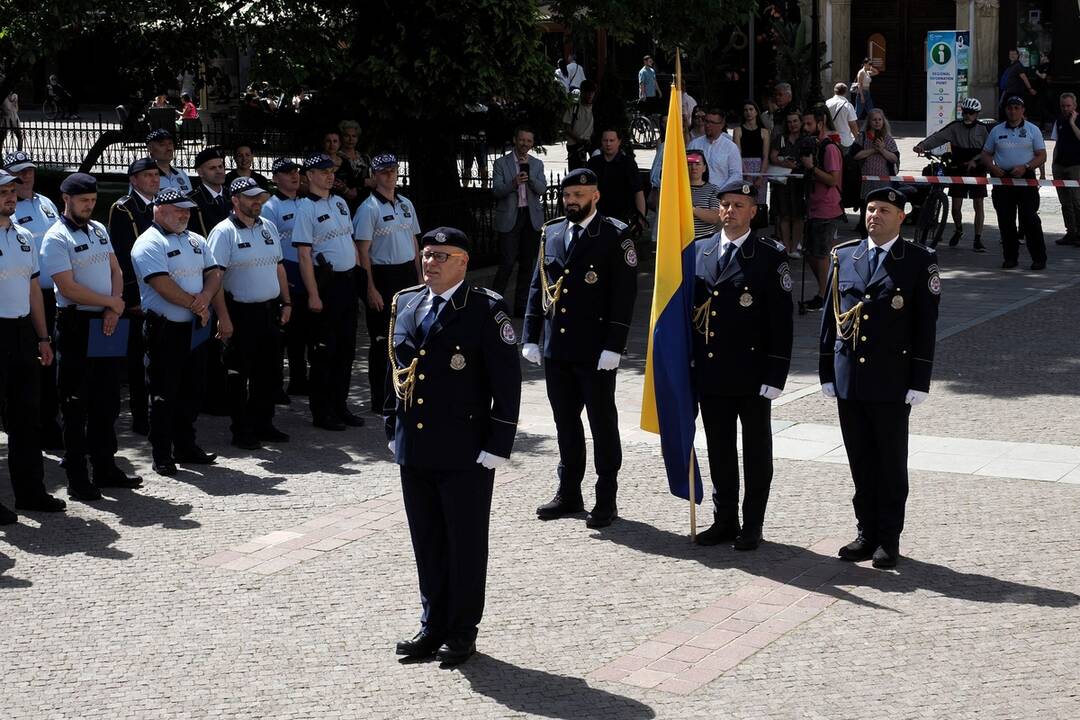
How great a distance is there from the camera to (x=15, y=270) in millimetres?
9078

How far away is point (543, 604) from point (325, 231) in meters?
4.75

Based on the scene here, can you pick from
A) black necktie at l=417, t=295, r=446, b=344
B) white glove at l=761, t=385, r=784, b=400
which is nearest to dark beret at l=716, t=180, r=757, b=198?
white glove at l=761, t=385, r=784, b=400

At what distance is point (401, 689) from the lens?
643 cm

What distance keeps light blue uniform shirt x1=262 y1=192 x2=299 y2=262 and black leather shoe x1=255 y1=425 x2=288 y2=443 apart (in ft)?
4.42

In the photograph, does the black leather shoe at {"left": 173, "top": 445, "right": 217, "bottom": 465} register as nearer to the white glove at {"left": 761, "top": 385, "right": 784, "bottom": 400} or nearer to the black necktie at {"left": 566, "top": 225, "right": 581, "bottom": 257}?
the black necktie at {"left": 566, "top": 225, "right": 581, "bottom": 257}

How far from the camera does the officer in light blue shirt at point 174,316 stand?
9977mm

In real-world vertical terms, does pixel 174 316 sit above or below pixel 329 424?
above

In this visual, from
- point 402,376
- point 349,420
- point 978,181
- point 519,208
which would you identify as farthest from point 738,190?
point 978,181

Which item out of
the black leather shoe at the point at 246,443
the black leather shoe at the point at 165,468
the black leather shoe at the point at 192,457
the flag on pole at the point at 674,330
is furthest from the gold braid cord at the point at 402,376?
the black leather shoe at the point at 246,443

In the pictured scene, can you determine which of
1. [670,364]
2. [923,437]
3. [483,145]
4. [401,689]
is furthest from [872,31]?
[401,689]

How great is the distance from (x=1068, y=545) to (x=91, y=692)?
16.2 ft

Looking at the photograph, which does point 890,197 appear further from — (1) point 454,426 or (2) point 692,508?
(1) point 454,426

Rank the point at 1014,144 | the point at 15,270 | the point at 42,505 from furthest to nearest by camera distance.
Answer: the point at 1014,144
the point at 42,505
the point at 15,270

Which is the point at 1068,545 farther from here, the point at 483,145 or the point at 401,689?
the point at 483,145
